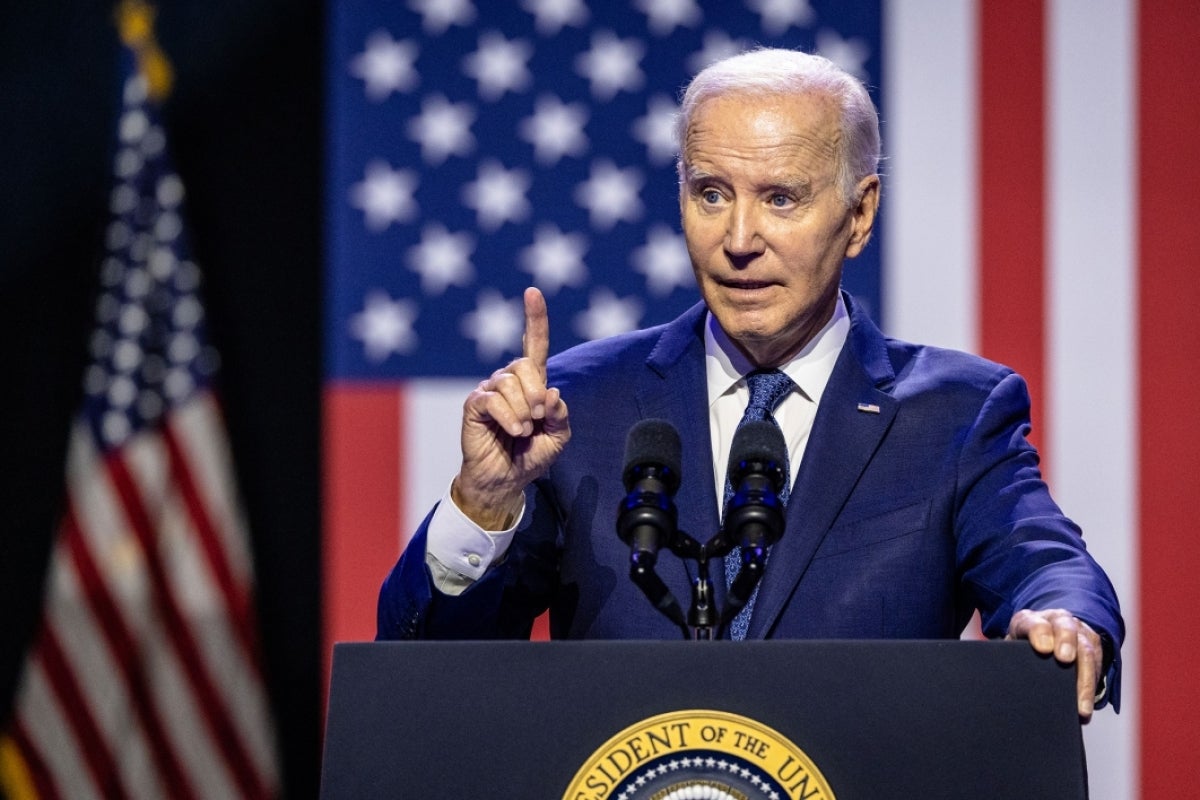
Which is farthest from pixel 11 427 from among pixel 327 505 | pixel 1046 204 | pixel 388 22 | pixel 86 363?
pixel 1046 204

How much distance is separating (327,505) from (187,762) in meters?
0.81

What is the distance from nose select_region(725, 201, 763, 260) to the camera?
1.80 meters

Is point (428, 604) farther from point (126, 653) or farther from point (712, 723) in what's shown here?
point (126, 653)

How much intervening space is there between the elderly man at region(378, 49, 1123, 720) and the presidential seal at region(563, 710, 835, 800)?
0.45 meters

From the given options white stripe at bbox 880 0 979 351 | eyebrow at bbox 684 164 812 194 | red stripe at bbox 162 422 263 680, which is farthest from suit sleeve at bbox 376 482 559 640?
red stripe at bbox 162 422 263 680

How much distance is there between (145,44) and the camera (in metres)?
3.76

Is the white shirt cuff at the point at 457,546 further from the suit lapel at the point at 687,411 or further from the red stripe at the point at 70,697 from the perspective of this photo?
the red stripe at the point at 70,697

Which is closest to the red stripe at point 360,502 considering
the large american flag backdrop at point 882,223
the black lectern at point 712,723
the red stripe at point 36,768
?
the large american flag backdrop at point 882,223

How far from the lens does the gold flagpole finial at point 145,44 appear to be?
3.74 metres

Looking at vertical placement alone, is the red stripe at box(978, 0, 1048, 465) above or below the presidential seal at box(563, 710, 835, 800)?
above

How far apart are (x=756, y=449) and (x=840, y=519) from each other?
1.46ft

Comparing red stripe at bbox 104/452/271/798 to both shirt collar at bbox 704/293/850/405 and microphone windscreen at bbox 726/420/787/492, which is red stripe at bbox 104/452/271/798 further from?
microphone windscreen at bbox 726/420/787/492

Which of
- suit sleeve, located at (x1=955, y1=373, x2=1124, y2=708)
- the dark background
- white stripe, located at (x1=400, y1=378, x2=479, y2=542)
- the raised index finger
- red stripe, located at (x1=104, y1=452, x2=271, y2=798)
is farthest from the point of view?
the dark background

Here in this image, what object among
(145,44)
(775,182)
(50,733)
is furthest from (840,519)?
(145,44)
